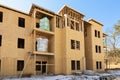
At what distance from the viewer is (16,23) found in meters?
18.5

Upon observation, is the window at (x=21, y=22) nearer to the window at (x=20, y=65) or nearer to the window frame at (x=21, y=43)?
the window frame at (x=21, y=43)

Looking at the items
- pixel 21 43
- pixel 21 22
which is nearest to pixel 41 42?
pixel 21 43

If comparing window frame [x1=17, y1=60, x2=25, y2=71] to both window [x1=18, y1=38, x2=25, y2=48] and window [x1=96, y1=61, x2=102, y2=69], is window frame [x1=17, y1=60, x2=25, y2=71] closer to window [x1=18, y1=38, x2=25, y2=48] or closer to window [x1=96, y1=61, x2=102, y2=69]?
window [x1=18, y1=38, x2=25, y2=48]

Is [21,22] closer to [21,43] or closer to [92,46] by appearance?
[21,43]

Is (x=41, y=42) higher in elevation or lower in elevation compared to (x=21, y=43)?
higher

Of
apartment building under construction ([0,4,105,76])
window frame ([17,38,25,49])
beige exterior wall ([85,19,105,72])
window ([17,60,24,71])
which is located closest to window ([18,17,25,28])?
apartment building under construction ([0,4,105,76])

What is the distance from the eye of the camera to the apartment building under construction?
1744 centimetres

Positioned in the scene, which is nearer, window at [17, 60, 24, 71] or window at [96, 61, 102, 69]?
window at [17, 60, 24, 71]

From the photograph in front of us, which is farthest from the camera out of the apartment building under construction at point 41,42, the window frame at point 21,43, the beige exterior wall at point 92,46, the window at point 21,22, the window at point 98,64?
the window at point 98,64

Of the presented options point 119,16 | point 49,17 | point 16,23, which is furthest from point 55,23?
point 119,16

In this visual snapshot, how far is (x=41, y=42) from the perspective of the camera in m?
19.4

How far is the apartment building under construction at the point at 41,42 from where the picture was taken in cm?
1744

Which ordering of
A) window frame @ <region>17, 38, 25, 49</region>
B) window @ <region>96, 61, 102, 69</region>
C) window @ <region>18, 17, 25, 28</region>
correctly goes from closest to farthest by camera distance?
window frame @ <region>17, 38, 25, 49</region> → window @ <region>18, 17, 25, 28</region> → window @ <region>96, 61, 102, 69</region>

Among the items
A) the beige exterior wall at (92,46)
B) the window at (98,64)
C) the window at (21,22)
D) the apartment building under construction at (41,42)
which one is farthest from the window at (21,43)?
the window at (98,64)
